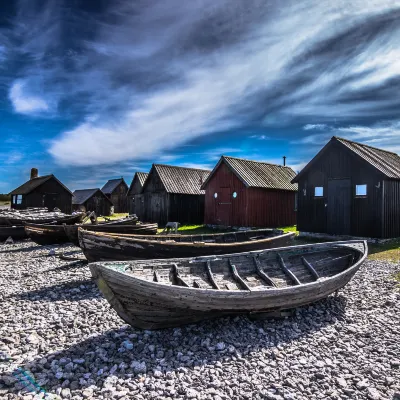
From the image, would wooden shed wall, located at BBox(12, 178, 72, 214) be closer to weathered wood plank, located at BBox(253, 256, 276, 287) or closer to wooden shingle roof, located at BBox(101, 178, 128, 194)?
wooden shingle roof, located at BBox(101, 178, 128, 194)

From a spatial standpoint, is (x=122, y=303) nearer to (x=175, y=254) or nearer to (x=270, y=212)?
(x=175, y=254)

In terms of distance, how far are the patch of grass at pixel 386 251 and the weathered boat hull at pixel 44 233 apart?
47.6 feet

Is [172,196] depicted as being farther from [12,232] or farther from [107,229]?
[107,229]

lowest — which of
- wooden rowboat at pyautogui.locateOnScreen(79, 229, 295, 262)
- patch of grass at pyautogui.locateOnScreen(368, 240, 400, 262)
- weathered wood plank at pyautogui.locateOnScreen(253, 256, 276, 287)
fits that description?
patch of grass at pyautogui.locateOnScreen(368, 240, 400, 262)

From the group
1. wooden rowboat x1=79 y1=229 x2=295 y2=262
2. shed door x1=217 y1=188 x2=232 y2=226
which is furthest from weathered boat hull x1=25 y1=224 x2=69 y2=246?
shed door x1=217 y1=188 x2=232 y2=226

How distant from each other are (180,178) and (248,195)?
8859mm

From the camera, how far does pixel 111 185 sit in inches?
2157

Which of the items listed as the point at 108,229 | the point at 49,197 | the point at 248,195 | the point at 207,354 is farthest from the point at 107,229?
the point at 49,197

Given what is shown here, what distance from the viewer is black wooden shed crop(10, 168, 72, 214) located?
36.8 metres

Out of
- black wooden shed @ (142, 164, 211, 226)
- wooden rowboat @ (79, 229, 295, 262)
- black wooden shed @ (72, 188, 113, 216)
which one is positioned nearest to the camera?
wooden rowboat @ (79, 229, 295, 262)

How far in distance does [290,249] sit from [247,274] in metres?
1.35

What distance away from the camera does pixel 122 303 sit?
16.5 feet

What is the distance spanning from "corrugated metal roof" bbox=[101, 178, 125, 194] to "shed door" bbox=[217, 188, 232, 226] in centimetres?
3405

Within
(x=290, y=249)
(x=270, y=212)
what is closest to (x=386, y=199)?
(x=270, y=212)
